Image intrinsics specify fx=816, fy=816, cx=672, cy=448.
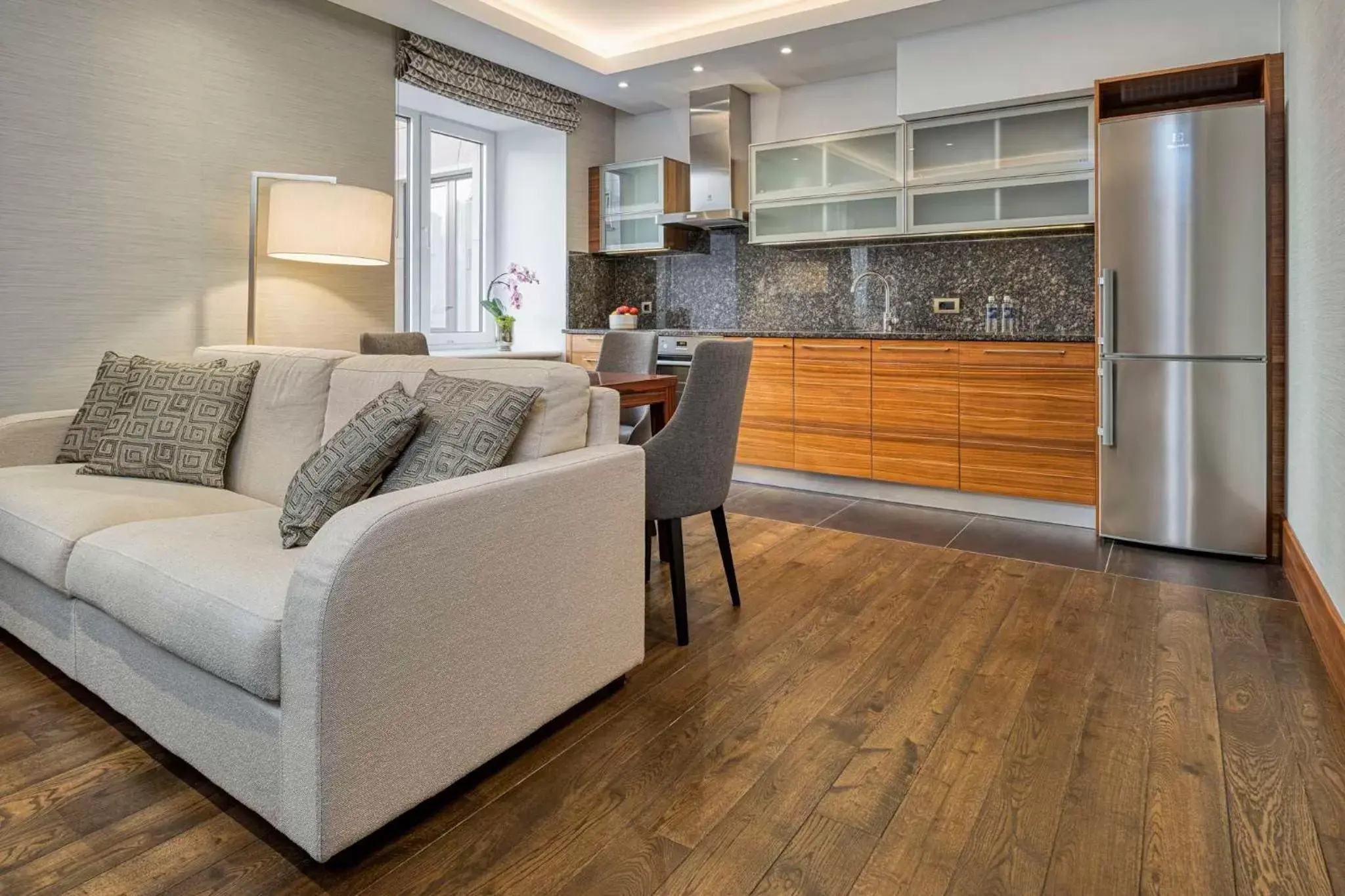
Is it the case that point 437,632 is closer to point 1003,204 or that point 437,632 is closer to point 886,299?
point 1003,204

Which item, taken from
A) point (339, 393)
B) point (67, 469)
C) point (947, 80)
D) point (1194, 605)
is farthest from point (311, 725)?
point (947, 80)

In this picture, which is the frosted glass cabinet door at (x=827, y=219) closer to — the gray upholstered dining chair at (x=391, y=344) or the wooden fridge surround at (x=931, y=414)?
the wooden fridge surround at (x=931, y=414)

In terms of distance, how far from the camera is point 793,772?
1720 millimetres

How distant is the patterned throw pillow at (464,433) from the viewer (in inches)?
71.3

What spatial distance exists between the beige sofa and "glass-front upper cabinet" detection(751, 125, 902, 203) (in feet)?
10.2

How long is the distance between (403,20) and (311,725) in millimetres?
3877

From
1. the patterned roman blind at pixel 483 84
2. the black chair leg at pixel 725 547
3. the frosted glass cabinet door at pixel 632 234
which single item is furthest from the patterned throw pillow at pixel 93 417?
the frosted glass cabinet door at pixel 632 234

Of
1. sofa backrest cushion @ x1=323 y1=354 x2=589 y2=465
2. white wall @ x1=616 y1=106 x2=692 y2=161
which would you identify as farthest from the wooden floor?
white wall @ x1=616 y1=106 x2=692 y2=161

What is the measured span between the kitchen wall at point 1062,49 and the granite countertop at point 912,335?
1.17 metres

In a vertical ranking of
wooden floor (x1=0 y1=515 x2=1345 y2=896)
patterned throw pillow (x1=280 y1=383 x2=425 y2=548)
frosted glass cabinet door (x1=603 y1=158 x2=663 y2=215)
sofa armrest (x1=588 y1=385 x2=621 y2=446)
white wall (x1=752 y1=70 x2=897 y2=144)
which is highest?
white wall (x1=752 y1=70 x2=897 y2=144)

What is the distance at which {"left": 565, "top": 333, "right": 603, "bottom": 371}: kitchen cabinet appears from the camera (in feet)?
18.0

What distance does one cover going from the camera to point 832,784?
66.0 inches

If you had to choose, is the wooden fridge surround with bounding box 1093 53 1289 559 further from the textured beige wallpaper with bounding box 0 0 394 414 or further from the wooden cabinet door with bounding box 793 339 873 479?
the textured beige wallpaper with bounding box 0 0 394 414

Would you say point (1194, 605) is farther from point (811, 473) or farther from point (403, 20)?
point (403, 20)
